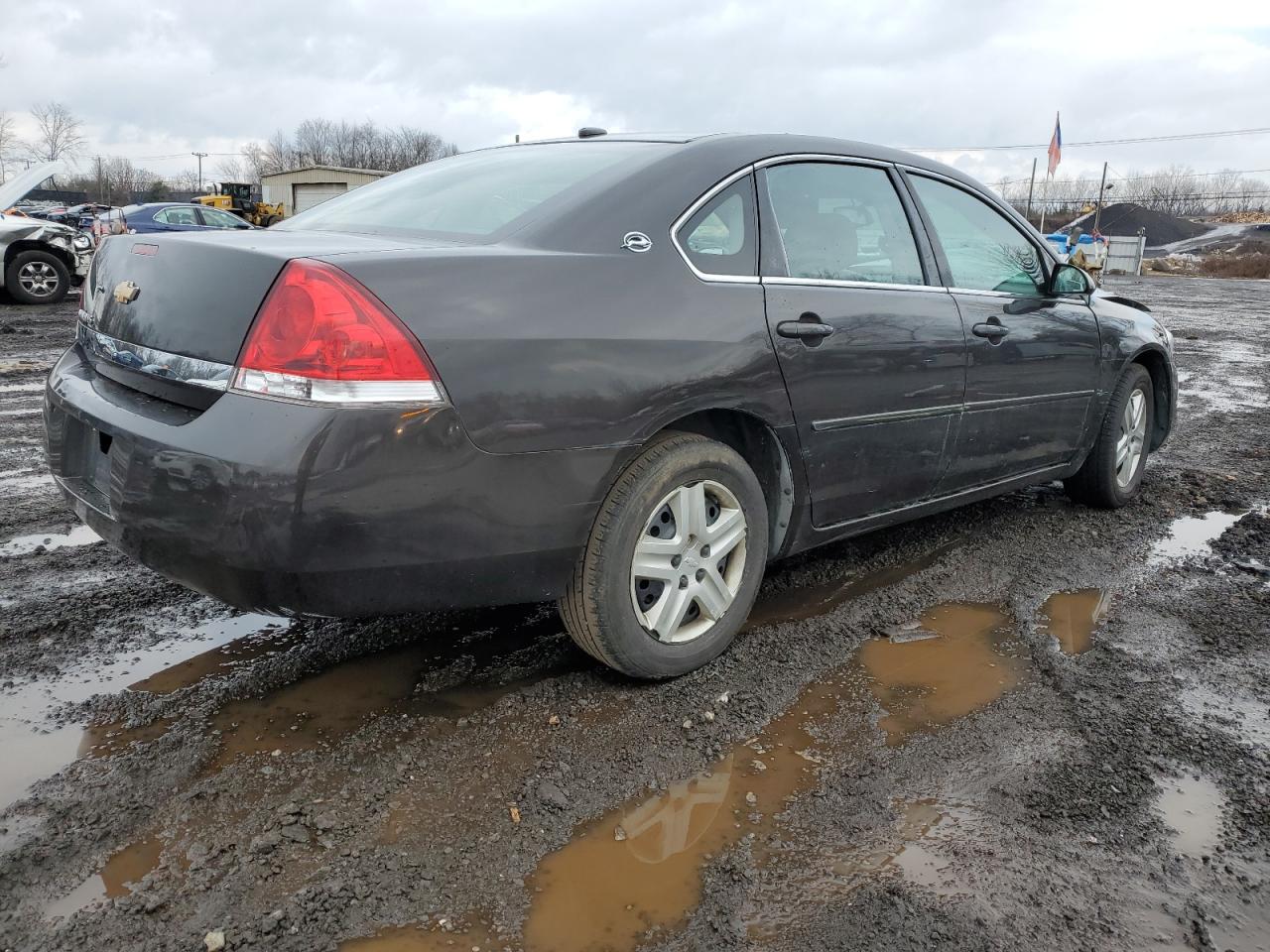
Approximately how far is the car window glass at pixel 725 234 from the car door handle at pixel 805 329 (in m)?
0.19

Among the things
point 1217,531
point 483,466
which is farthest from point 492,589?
point 1217,531

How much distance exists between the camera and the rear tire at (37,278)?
44.2ft

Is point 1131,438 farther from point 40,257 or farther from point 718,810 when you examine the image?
point 40,257

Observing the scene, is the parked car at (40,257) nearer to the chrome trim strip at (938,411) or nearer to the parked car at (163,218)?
the parked car at (163,218)

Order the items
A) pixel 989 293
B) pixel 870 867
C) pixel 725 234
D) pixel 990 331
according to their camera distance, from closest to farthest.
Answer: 1. pixel 870 867
2. pixel 725 234
3. pixel 990 331
4. pixel 989 293

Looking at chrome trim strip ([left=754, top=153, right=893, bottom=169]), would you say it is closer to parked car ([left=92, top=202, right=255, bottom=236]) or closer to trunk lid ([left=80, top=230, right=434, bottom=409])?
trunk lid ([left=80, top=230, right=434, bottom=409])

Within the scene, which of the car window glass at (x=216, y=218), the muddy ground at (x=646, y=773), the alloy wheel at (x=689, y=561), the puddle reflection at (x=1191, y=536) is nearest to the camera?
the muddy ground at (x=646, y=773)

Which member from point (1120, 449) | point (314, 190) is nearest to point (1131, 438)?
point (1120, 449)

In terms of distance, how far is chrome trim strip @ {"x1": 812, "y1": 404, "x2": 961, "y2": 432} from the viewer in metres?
3.14

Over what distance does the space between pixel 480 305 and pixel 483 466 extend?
1.26 ft

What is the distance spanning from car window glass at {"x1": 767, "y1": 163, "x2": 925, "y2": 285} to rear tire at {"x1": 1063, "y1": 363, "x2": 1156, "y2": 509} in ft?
5.77

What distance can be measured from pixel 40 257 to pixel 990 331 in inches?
553

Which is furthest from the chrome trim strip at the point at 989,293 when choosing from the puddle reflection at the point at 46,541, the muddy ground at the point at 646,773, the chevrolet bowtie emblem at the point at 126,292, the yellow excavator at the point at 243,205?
the yellow excavator at the point at 243,205

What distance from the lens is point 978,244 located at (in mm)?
3986
